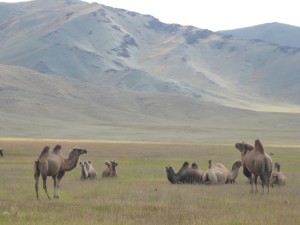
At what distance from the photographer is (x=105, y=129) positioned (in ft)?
354

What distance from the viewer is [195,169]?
2494cm

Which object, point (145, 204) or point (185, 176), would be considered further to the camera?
point (185, 176)

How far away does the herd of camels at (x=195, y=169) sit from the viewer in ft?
60.1

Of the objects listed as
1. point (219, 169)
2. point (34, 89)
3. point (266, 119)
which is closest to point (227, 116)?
point (266, 119)

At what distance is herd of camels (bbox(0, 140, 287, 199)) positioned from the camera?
18312 mm

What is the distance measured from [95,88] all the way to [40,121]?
197ft

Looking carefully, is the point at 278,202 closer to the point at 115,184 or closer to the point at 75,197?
the point at 75,197

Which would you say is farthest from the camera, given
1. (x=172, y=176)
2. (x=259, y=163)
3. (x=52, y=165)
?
(x=172, y=176)

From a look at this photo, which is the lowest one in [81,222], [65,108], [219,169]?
[81,222]

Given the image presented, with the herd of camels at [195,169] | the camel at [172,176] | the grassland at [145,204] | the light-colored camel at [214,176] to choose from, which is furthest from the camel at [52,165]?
the light-colored camel at [214,176]

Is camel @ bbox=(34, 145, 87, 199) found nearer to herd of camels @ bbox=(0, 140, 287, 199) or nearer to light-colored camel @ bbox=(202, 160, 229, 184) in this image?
herd of camels @ bbox=(0, 140, 287, 199)

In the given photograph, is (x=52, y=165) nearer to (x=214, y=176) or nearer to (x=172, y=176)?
(x=172, y=176)

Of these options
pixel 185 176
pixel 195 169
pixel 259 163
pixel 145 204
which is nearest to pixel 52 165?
pixel 145 204

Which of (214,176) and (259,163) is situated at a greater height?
(259,163)
